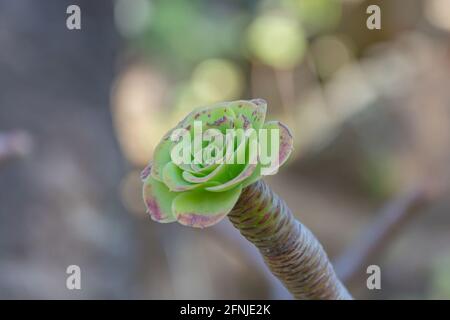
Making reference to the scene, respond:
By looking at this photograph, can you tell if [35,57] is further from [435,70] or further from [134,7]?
[435,70]

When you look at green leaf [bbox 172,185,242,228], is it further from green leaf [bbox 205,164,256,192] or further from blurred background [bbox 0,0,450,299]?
blurred background [bbox 0,0,450,299]

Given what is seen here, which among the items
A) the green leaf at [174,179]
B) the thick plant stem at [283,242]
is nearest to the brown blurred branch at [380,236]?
the thick plant stem at [283,242]

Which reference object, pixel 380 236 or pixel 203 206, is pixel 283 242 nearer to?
pixel 203 206

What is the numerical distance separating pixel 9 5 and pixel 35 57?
104mm

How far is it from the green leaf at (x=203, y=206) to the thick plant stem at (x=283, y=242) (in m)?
0.02

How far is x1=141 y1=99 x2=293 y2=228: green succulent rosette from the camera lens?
0.30 m

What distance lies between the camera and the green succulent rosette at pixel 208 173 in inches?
11.8

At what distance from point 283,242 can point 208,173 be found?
64 millimetres

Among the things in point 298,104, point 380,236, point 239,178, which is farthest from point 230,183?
point 298,104

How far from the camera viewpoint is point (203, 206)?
0.30 m

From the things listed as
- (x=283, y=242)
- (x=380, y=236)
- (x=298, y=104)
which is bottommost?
(x=283, y=242)

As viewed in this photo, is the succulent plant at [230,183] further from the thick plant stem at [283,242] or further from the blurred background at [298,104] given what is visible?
the blurred background at [298,104]
